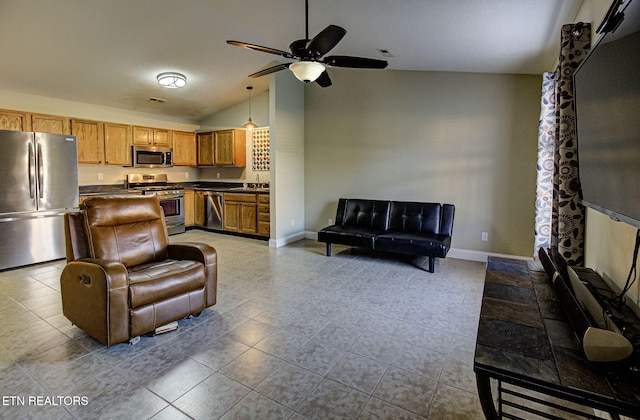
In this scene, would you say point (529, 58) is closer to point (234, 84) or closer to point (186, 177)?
point (234, 84)

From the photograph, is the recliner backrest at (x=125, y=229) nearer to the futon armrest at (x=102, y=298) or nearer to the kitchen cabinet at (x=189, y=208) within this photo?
the futon armrest at (x=102, y=298)

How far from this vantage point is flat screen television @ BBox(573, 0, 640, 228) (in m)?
1.10

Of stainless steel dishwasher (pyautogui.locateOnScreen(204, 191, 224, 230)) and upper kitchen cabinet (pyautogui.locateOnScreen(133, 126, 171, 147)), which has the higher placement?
upper kitchen cabinet (pyautogui.locateOnScreen(133, 126, 171, 147))

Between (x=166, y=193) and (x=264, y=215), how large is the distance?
6.80 feet

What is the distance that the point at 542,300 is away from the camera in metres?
1.71

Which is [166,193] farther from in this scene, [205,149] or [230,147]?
[230,147]

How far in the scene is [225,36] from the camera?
4434 mm

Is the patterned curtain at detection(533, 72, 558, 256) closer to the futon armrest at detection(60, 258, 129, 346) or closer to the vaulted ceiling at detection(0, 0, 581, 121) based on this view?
the vaulted ceiling at detection(0, 0, 581, 121)

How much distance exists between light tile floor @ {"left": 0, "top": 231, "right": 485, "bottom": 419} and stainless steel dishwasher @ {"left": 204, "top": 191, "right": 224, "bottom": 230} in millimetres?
3204

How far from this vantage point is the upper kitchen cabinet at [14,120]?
4.72 metres

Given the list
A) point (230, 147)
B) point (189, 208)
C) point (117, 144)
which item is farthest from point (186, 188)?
point (117, 144)

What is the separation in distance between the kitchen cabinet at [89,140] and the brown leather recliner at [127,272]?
3.42 metres

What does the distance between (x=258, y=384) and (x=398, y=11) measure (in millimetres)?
3258

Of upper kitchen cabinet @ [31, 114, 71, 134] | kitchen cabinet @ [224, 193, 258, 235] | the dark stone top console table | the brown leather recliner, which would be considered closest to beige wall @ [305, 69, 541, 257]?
kitchen cabinet @ [224, 193, 258, 235]
